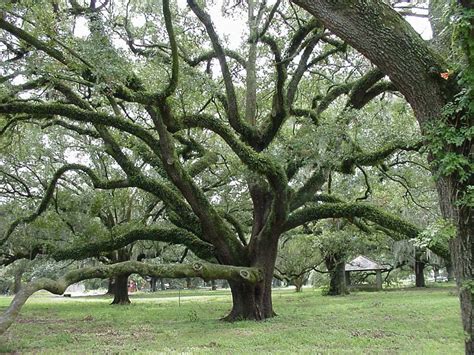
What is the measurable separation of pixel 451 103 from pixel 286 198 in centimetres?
645

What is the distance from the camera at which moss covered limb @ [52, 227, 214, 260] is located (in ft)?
35.6

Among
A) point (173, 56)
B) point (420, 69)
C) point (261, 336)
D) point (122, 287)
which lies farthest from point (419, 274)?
point (420, 69)

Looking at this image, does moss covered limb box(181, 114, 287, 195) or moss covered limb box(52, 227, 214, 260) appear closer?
moss covered limb box(181, 114, 287, 195)

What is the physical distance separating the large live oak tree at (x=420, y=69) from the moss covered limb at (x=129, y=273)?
515 cm

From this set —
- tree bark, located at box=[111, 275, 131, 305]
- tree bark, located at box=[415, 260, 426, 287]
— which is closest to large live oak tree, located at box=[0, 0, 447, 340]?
tree bark, located at box=[111, 275, 131, 305]

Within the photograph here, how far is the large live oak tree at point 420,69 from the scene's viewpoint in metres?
3.73

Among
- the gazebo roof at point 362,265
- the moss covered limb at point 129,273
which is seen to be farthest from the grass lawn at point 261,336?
the gazebo roof at point 362,265

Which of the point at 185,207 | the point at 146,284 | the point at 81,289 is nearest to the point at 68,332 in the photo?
the point at 185,207

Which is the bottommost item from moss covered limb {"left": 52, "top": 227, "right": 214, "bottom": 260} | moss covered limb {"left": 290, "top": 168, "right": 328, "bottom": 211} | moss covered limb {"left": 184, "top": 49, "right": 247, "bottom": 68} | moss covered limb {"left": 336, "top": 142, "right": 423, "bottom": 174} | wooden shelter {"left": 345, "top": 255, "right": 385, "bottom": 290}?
wooden shelter {"left": 345, "top": 255, "right": 385, "bottom": 290}

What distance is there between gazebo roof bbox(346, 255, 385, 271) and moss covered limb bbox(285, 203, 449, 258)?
63.0 feet

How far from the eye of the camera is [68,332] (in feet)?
31.4

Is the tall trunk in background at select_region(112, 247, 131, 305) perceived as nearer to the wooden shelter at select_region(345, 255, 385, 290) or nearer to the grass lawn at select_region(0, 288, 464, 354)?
the grass lawn at select_region(0, 288, 464, 354)

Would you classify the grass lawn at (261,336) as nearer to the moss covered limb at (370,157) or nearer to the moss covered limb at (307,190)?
the moss covered limb at (307,190)

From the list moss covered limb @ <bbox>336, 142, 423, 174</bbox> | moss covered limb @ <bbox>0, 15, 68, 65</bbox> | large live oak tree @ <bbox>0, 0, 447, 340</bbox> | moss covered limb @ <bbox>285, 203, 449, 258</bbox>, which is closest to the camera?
moss covered limb @ <bbox>0, 15, 68, 65</bbox>
